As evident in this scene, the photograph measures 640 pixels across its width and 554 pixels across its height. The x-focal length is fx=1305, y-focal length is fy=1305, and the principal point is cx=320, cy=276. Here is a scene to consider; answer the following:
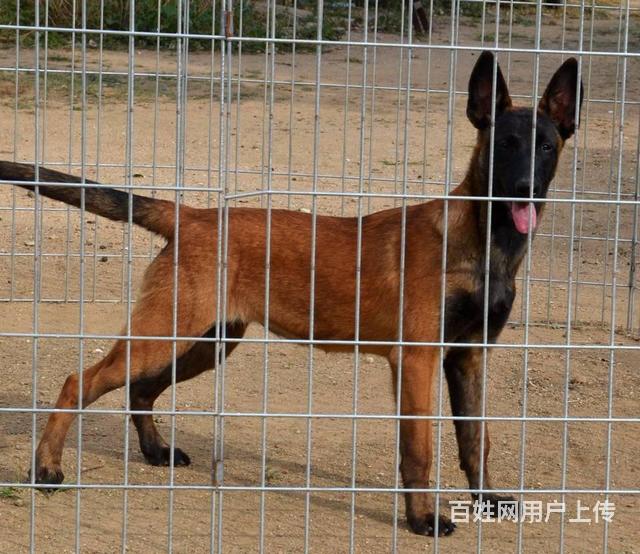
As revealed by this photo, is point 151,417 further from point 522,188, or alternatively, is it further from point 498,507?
point 522,188

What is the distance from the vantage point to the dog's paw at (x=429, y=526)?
4691 millimetres

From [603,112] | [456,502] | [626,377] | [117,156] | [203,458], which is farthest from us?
[603,112]

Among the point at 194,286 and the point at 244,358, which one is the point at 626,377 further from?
the point at 194,286

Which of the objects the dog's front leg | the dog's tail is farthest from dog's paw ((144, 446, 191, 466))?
the dog's front leg

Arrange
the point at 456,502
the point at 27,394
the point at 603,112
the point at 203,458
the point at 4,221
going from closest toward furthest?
the point at 456,502 < the point at 203,458 < the point at 27,394 < the point at 4,221 < the point at 603,112

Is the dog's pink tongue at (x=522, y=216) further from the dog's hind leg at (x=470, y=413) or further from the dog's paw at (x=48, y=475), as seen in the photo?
the dog's paw at (x=48, y=475)

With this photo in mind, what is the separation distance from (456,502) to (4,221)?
488cm

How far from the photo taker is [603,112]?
1326 cm

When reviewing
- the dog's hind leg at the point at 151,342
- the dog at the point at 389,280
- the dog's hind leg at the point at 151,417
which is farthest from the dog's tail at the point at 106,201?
the dog's hind leg at the point at 151,417

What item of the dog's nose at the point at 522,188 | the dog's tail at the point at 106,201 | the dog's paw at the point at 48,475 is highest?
the dog's nose at the point at 522,188

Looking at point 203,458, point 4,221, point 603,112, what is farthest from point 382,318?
point 603,112

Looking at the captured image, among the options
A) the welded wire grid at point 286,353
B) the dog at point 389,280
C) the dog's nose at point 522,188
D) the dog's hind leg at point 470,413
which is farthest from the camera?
the dog's hind leg at point 470,413

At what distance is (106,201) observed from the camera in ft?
16.6

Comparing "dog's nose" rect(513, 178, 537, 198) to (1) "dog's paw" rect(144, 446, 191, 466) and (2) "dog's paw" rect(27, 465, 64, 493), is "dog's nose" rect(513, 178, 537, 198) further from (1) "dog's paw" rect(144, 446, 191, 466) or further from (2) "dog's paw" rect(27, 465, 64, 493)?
(2) "dog's paw" rect(27, 465, 64, 493)
